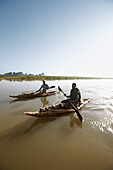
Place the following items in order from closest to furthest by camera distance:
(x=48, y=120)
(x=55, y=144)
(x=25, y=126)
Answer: (x=55, y=144) → (x=25, y=126) → (x=48, y=120)

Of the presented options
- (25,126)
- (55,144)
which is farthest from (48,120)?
(55,144)

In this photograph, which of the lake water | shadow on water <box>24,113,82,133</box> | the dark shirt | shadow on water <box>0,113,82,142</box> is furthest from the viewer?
the dark shirt

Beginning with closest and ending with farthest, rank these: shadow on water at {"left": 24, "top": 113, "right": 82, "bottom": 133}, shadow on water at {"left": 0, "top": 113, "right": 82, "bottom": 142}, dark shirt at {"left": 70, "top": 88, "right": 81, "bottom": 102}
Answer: shadow on water at {"left": 0, "top": 113, "right": 82, "bottom": 142} → shadow on water at {"left": 24, "top": 113, "right": 82, "bottom": 133} → dark shirt at {"left": 70, "top": 88, "right": 81, "bottom": 102}

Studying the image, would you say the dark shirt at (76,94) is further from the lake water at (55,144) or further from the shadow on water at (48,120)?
the lake water at (55,144)

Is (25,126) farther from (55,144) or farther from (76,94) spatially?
(76,94)

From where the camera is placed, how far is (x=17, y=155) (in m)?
3.21

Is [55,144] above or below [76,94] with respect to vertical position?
below

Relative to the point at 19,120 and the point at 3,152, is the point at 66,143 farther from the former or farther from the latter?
the point at 19,120

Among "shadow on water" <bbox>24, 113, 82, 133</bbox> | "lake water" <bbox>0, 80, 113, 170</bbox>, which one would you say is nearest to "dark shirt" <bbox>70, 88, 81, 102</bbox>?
"shadow on water" <bbox>24, 113, 82, 133</bbox>

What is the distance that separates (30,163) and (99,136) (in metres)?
3.25

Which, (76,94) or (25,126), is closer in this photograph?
(25,126)

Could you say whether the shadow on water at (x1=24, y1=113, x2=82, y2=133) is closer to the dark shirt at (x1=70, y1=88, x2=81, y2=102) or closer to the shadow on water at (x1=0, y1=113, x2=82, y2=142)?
the shadow on water at (x1=0, y1=113, x2=82, y2=142)

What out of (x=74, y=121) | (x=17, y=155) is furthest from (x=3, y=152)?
(x=74, y=121)

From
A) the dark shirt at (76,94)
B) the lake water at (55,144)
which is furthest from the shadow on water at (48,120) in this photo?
the dark shirt at (76,94)
